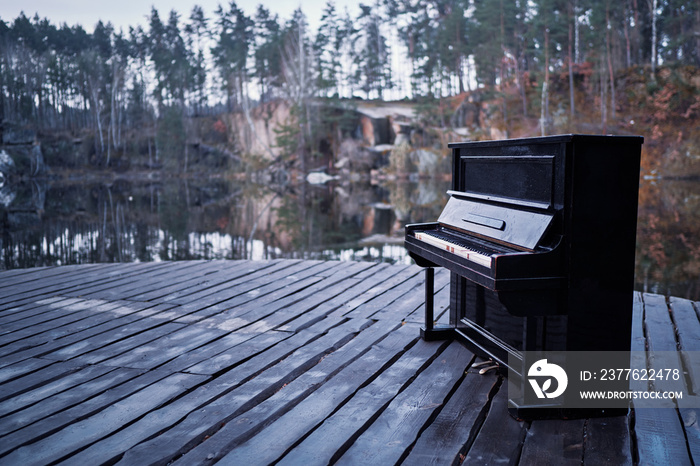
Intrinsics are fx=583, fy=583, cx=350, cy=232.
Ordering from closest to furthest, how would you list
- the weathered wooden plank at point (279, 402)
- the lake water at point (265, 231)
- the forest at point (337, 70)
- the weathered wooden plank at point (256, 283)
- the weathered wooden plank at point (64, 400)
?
the weathered wooden plank at point (279, 402)
the weathered wooden plank at point (64, 400)
the weathered wooden plank at point (256, 283)
the lake water at point (265, 231)
the forest at point (337, 70)

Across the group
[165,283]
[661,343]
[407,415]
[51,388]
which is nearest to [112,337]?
[51,388]

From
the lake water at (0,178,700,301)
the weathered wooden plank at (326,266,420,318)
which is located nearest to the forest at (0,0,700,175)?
the lake water at (0,178,700,301)

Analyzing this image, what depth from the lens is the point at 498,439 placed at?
245 cm

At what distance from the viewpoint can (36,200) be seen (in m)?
24.8

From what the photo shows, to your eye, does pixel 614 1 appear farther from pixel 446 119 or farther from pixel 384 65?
pixel 384 65

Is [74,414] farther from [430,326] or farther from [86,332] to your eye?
[430,326]

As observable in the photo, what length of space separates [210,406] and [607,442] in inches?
70.1

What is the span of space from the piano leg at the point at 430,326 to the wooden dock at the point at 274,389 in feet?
0.21

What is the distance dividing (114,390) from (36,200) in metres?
25.0

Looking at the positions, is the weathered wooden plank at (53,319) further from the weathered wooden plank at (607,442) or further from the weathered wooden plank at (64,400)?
the weathered wooden plank at (607,442)

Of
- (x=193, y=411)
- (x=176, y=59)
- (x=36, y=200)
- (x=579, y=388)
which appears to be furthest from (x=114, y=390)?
(x=176, y=59)

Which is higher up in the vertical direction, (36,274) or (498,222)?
(498,222)

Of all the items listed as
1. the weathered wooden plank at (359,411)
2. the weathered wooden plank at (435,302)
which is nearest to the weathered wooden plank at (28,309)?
the weathered wooden plank at (435,302)

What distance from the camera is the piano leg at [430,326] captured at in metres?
3.74
